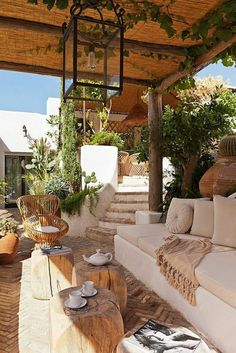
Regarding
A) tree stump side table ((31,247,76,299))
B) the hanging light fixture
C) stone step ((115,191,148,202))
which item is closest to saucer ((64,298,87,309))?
tree stump side table ((31,247,76,299))

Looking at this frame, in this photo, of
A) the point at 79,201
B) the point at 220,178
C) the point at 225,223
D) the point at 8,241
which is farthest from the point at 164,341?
the point at 79,201

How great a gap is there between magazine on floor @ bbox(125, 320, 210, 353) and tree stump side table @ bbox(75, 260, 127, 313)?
1.11m

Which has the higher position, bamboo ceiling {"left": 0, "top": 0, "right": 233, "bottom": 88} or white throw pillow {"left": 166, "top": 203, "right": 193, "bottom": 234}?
bamboo ceiling {"left": 0, "top": 0, "right": 233, "bottom": 88}

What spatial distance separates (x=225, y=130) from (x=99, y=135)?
2.89 metres

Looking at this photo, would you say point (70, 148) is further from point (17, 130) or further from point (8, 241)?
point (17, 130)

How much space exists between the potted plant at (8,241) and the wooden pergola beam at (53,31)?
8.62 feet

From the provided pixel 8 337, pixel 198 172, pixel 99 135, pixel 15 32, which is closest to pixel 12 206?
pixel 99 135

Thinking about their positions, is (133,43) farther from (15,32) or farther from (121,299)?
(121,299)

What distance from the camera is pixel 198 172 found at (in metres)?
5.73

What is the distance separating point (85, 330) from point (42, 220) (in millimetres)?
2873

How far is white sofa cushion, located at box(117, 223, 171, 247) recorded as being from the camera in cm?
394

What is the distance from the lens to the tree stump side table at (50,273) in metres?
3.23

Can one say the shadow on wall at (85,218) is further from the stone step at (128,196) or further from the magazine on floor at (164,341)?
the magazine on floor at (164,341)

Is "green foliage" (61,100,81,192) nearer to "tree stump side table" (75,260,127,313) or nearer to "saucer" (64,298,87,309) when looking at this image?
"tree stump side table" (75,260,127,313)
